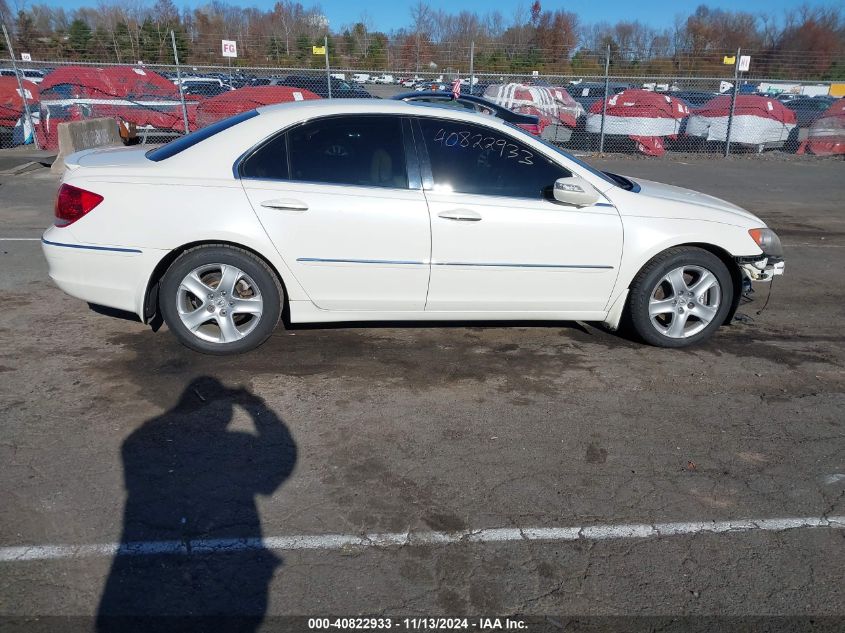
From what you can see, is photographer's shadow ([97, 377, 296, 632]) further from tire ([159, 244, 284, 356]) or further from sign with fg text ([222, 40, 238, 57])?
sign with fg text ([222, 40, 238, 57])

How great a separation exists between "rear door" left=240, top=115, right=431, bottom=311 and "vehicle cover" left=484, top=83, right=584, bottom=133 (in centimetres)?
1462

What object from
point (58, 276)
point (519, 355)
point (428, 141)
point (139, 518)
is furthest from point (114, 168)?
point (519, 355)

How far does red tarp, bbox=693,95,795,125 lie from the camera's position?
18.7 meters

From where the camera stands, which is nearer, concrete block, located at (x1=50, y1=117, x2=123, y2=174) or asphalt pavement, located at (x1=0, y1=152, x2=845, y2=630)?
asphalt pavement, located at (x1=0, y1=152, x2=845, y2=630)

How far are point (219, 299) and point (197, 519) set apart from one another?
1860 millimetres

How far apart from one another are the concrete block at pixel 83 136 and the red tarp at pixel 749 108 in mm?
15108

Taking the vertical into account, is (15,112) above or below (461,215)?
below

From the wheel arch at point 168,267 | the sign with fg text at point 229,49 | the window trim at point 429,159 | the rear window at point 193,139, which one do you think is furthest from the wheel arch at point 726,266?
→ the sign with fg text at point 229,49

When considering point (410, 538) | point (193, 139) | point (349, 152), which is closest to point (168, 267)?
point (193, 139)

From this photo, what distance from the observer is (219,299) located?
455 cm

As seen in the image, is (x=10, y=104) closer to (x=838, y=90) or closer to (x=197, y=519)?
(x=197, y=519)

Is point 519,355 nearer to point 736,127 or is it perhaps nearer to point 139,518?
point 139,518

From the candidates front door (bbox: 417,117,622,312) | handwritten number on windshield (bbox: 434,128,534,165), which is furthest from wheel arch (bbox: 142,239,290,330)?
handwritten number on windshield (bbox: 434,128,534,165)

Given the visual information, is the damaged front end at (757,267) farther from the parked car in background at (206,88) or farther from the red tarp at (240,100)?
the parked car in background at (206,88)
